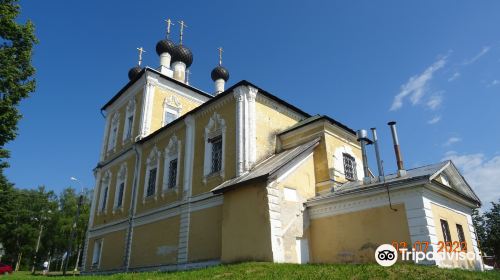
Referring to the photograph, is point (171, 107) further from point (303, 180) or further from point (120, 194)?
point (303, 180)

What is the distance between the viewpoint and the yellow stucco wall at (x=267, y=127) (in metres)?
15.1

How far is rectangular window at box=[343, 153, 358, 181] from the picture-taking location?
1522 centimetres

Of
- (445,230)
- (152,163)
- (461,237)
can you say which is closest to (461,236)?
(461,237)

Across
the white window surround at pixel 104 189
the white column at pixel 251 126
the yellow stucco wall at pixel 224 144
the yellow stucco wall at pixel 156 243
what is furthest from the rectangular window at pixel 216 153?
the white window surround at pixel 104 189

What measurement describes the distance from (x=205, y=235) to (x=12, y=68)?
31.5 ft

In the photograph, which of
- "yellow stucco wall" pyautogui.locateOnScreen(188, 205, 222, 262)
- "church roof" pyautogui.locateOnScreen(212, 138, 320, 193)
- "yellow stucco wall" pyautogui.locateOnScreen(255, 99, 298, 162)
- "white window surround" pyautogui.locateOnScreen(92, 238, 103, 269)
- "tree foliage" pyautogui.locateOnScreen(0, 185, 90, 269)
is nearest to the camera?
"church roof" pyautogui.locateOnScreen(212, 138, 320, 193)

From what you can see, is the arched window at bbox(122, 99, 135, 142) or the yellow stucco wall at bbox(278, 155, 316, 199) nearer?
the yellow stucco wall at bbox(278, 155, 316, 199)

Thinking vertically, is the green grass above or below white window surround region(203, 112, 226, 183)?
below

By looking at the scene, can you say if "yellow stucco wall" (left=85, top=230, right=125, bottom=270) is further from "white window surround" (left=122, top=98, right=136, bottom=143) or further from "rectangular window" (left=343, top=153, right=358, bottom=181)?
"rectangular window" (left=343, top=153, right=358, bottom=181)

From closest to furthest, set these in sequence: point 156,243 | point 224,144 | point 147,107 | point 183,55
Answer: point 224,144, point 156,243, point 147,107, point 183,55

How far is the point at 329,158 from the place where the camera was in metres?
14.1

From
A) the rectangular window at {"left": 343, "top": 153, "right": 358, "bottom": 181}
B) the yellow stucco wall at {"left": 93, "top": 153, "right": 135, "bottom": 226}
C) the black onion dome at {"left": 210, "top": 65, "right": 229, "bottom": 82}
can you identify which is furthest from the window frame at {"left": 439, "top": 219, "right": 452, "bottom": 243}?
the black onion dome at {"left": 210, "top": 65, "right": 229, "bottom": 82}

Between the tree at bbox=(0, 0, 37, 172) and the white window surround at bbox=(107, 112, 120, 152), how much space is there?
30.8 feet

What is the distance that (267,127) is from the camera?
1577 cm
